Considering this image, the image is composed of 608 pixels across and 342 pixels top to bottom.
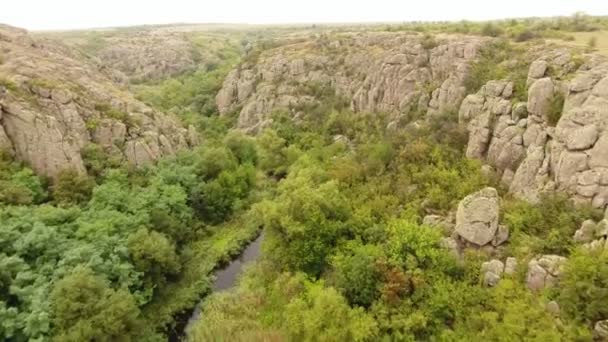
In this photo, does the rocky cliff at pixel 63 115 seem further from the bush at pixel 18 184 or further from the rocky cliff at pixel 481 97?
the rocky cliff at pixel 481 97

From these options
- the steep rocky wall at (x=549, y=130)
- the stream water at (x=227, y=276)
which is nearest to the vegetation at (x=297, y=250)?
the stream water at (x=227, y=276)

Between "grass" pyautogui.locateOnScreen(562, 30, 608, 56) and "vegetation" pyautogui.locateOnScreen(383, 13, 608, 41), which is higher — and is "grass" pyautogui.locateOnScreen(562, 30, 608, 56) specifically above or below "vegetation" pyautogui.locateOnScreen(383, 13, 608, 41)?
below

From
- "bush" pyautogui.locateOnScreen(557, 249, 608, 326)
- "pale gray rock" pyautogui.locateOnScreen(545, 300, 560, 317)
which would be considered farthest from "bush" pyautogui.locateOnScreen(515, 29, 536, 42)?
"pale gray rock" pyautogui.locateOnScreen(545, 300, 560, 317)

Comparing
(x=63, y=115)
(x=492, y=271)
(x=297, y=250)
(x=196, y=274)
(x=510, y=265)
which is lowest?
(x=196, y=274)

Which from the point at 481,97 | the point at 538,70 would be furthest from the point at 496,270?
the point at 481,97

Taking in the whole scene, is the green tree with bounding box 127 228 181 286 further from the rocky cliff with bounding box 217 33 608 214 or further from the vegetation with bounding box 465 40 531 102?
the vegetation with bounding box 465 40 531 102

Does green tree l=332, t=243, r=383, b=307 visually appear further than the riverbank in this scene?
No

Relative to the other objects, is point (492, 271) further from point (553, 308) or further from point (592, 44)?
point (592, 44)
